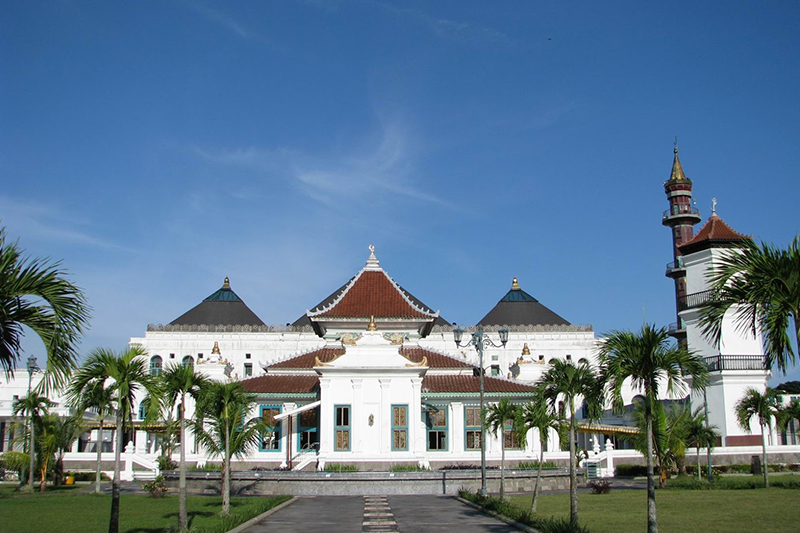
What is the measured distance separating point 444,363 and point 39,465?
22.1m

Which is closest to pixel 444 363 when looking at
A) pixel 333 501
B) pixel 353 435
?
pixel 353 435

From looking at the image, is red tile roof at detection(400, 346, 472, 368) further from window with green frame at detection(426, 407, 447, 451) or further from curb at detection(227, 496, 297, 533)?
curb at detection(227, 496, 297, 533)

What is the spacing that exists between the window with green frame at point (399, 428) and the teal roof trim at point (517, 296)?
49541 millimetres

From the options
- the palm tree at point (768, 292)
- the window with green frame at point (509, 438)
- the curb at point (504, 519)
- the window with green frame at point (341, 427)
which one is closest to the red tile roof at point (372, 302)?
the window with green frame at point (341, 427)

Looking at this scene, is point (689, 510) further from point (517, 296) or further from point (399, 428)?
point (517, 296)

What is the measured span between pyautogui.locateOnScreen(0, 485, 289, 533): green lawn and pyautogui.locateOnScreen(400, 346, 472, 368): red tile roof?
1662 cm

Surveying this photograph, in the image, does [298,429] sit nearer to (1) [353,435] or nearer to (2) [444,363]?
(1) [353,435]

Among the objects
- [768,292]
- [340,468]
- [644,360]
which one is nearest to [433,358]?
[340,468]

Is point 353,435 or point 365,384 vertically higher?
point 365,384

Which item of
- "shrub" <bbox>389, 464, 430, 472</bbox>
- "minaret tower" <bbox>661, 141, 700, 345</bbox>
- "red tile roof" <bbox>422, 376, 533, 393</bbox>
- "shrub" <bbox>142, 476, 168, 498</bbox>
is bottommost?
"shrub" <bbox>142, 476, 168, 498</bbox>

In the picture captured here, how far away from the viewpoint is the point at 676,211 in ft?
251

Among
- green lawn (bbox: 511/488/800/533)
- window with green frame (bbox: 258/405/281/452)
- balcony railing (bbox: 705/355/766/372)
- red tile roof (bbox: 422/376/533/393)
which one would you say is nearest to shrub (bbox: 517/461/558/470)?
red tile roof (bbox: 422/376/533/393)

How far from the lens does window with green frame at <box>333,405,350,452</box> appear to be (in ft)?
123

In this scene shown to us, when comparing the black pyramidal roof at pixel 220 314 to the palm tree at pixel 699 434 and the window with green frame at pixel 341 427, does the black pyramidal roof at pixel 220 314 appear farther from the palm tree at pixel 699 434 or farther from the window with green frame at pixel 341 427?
the palm tree at pixel 699 434
